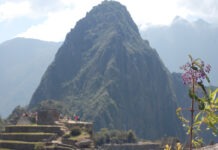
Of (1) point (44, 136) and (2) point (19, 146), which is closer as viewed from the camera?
(2) point (19, 146)

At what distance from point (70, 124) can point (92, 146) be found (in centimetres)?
832

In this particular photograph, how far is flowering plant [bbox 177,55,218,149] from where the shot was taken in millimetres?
6609

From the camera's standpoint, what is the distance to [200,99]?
261 inches

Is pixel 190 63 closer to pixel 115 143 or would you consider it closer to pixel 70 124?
pixel 70 124

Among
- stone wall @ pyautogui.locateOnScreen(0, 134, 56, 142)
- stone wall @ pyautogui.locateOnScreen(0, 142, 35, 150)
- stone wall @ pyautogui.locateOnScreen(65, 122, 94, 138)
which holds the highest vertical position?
stone wall @ pyautogui.locateOnScreen(65, 122, 94, 138)

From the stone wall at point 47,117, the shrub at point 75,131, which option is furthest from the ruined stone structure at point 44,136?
the shrub at point 75,131

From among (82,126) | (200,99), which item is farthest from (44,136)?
(200,99)

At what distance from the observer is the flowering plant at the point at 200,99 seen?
21.7 ft

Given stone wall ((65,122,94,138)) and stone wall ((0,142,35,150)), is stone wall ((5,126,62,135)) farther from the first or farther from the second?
stone wall ((0,142,35,150))

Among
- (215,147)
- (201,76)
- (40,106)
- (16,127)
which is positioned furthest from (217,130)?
(40,106)

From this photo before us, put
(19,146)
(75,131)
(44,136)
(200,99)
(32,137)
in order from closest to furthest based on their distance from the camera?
(200,99) → (19,146) → (44,136) → (32,137) → (75,131)

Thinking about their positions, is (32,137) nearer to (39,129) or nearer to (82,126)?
(39,129)

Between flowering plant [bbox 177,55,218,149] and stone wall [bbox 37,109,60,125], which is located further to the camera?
stone wall [bbox 37,109,60,125]

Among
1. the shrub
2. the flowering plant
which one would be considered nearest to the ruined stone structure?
the shrub
